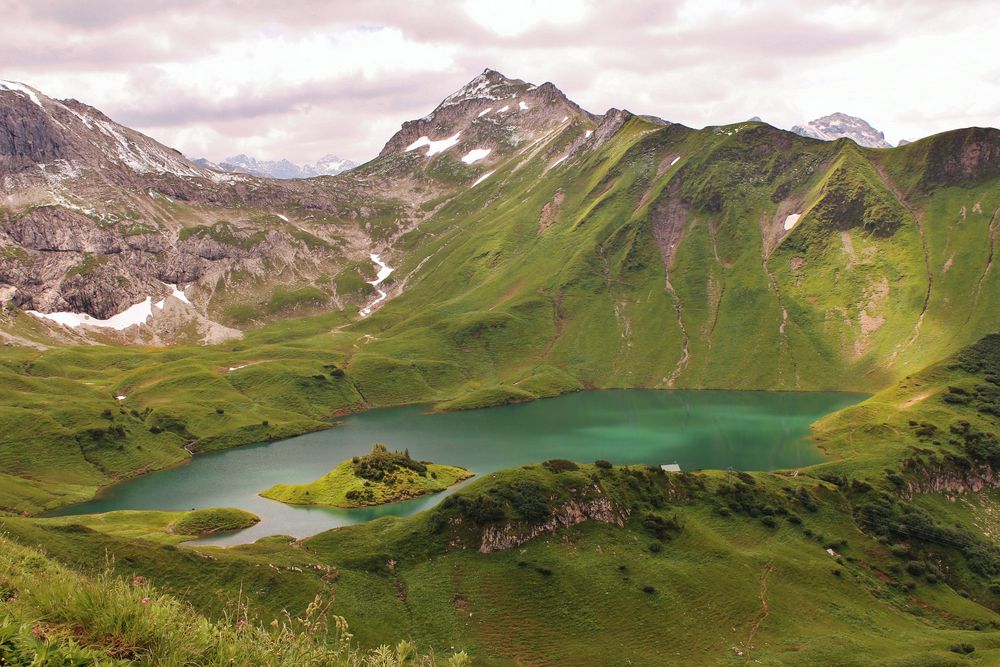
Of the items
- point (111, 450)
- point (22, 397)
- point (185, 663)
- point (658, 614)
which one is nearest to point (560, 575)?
point (658, 614)

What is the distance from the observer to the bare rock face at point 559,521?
83562mm

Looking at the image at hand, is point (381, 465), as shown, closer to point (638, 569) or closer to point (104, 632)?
point (638, 569)

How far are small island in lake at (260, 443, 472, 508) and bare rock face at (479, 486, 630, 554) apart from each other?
163 ft

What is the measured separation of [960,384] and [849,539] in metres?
84.2

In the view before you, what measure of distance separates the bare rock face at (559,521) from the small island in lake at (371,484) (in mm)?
49621

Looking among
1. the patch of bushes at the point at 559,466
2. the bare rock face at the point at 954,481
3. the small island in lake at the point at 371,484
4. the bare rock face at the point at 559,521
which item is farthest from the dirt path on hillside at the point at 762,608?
the small island in lake at the point at 371,484

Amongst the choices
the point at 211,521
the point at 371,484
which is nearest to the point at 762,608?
the point at 371,484

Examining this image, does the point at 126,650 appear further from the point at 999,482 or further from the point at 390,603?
the point at 999,482

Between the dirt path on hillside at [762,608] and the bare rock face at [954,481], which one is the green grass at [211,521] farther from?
the bare rock face at [954,481]

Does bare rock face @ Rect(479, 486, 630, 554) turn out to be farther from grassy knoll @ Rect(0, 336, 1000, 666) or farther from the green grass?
the green grass

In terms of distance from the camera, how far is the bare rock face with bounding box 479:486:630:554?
83562 mm

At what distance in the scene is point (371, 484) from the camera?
5212 inches

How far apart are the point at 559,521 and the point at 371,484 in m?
56.3

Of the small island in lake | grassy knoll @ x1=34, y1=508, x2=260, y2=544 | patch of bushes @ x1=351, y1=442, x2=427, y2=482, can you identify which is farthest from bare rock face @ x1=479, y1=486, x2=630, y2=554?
patch of bushes @ x1=351, y1=442, x2=427, y2=482
